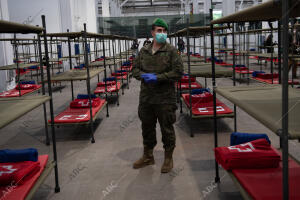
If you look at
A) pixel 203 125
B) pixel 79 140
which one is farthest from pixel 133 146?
pixel 203 125

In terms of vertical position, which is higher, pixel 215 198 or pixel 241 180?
pixel 241 180

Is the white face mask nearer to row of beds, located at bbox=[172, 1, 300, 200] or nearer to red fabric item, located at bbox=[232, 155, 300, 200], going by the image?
row of beds, located at bbox=[172, 1, 300, 200]

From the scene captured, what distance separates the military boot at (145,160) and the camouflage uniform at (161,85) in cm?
31

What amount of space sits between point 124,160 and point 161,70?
4.20ft

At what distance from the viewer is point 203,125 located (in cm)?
528

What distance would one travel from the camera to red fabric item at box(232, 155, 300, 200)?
2.11 metres

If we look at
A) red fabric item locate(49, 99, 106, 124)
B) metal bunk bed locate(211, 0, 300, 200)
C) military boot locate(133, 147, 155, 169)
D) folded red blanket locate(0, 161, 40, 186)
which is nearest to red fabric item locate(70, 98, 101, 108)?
red fabric item locate(49, 99, 106, 124)

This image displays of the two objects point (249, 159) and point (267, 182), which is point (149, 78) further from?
point (267, 182)

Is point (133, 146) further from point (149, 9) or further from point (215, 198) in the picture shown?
point (149, 9)

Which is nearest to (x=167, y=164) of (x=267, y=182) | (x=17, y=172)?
(x=267, y=182)

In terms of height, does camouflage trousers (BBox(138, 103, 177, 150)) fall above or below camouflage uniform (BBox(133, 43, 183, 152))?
below

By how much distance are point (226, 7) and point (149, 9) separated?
46.7 feet

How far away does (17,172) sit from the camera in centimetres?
249

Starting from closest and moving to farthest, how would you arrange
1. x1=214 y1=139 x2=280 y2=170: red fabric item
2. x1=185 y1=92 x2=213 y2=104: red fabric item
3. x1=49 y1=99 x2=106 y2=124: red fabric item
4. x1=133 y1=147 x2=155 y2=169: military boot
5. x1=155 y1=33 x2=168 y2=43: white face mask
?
x1=214 y1=139 x2=280 y2=170: red fabric item
x1=155 y1=33 x2=168 y2=43: white face mask
x1=133 y1=147 x2=155 y2=169: military boot
x1=49 y1=99 x2=106 y2=124: red fabric item
x1=185 y1=92 x2=213 y2=104: red fabric item
